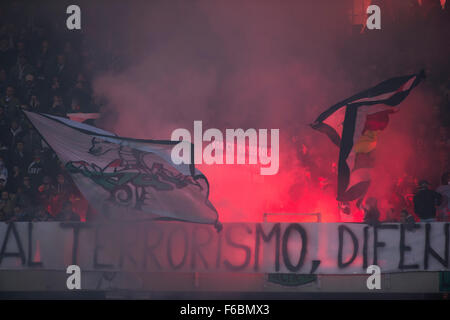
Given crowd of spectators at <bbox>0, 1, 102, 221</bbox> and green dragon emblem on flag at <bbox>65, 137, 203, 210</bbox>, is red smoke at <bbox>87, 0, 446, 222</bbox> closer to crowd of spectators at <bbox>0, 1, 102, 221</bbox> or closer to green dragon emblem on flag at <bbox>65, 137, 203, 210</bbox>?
crowd of spectators at <bbox>0, 1, 102, 221</bbox>

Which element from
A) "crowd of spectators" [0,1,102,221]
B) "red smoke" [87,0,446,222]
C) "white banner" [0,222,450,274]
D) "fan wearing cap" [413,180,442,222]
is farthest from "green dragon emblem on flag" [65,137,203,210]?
"red smoke" [87,0,446,222]

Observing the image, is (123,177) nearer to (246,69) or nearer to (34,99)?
(34,99)

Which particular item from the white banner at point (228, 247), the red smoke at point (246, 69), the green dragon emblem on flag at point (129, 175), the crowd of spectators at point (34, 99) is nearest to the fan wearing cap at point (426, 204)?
the white banner at point (228, 247)

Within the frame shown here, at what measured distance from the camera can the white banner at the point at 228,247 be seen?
20.9ft

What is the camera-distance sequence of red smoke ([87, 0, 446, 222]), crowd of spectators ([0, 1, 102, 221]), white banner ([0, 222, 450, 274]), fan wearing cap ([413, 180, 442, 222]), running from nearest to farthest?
white banner ([0, 222, 450, 274]) < fan wearing cap ([413, 180, 442, 222]) < crowd of spectators ([0, 1, 102, 221]) < red smoke ([87, 0, 446, 222])

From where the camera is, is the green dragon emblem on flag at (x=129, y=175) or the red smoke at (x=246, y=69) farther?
the red smoke at (x=246, y=69)

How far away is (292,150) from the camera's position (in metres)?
9.21

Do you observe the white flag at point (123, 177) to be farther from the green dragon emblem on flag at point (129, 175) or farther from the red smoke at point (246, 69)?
the red smoke at point (246, 69)

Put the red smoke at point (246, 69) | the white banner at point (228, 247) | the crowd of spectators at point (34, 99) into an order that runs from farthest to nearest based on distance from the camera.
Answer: the red smoke at point (246, 69) → the crowd of spectators at point (34, 99) → the white banner at point (228, 247)

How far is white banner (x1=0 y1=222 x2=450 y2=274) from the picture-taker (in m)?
6.36

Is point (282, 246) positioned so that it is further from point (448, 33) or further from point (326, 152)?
point (448, 33)

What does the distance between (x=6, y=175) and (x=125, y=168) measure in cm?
293

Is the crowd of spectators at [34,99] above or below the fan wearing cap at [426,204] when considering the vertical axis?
above
